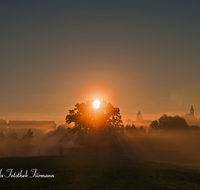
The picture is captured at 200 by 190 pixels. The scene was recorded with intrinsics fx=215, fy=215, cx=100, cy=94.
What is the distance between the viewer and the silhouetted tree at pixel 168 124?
142900 mm

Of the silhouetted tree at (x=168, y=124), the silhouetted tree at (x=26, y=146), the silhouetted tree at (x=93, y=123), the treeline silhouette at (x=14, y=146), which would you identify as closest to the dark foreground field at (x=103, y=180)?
the silhouetted tree at (x=93, y=123)

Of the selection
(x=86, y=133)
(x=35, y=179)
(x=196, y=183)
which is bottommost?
(x=196, y=183)

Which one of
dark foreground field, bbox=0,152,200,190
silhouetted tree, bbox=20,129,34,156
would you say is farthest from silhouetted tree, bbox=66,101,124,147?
silhouetted tree, bbox=20,129,34,156

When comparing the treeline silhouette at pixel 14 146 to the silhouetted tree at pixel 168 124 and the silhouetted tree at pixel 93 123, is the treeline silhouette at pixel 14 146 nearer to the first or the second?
the silhouetted tree at pixel 93 123

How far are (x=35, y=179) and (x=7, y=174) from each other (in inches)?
181

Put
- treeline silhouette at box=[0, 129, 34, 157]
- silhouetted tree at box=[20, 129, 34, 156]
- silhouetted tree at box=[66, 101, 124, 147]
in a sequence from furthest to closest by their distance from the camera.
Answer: silhouetted tree at box=[20, 129, 34, 156]
treeline silhouette at box=[0, 129, 34, 157]
silhouetted tree at box=[66, 101, 124, 147]

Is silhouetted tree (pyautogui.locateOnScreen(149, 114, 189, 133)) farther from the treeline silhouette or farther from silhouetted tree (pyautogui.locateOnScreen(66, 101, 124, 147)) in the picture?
the treeline silhouette

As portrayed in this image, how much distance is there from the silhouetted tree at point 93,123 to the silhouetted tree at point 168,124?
7721 centimetres

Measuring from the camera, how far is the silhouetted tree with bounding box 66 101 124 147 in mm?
75875

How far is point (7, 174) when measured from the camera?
2584 centimetres

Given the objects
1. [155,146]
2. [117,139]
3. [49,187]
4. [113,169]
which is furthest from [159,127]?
[49,187]

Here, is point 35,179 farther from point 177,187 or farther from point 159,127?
point 159,127

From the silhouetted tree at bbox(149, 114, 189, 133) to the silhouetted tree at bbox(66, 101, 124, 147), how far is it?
7721 cm

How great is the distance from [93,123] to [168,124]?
8568cm
